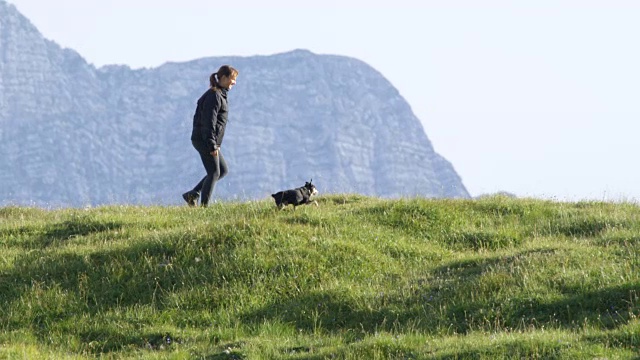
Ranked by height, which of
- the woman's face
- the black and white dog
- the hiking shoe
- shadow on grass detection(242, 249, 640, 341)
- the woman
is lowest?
shadow on grass detection(242, 249, 640, 341)

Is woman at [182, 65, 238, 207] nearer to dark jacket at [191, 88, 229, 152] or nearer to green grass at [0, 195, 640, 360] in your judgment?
dark jacket at [191, 88, 229, 152]

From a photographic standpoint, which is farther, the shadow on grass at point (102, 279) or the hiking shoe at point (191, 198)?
the hiking shoe at point (191, 198)

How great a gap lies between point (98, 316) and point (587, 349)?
24.3ft

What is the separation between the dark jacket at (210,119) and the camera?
2042 cm

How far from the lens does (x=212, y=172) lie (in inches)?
819

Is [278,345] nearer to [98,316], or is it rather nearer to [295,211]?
[98,316]

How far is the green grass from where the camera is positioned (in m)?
11.5

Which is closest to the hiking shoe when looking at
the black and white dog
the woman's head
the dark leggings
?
the dark leggings

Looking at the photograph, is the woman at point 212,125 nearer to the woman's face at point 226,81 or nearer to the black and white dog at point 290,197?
the woman's face at point 226,81

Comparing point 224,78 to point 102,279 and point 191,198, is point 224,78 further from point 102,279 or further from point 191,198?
point 102,279

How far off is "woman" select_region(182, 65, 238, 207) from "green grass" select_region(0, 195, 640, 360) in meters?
1.96

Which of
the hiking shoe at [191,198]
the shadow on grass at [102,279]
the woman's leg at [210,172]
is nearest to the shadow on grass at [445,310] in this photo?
the shadow on grass at [102,279]

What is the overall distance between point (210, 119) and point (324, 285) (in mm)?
7375

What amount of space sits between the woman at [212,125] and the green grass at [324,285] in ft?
6.44
